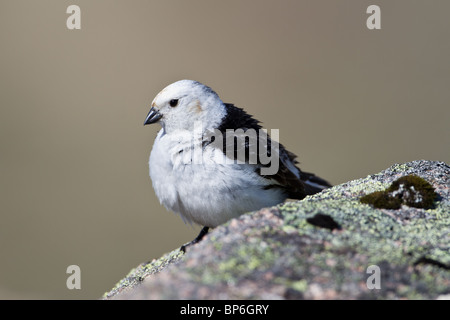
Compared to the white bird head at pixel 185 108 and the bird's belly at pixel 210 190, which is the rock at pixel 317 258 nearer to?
the bird's belly at pixel 210 190

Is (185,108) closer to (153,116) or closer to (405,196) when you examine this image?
(153,116)

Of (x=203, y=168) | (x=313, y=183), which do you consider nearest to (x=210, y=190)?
(x=203, y=168)

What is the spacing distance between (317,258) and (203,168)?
82.8 inches

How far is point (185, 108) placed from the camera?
18.6 ft

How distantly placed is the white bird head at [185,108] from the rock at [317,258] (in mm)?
1906

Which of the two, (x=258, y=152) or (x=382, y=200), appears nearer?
(x=382, y=200)

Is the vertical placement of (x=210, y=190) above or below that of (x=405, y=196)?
above

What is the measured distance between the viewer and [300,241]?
10.9 feet

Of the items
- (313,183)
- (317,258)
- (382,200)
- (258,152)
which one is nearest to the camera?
(317,258)

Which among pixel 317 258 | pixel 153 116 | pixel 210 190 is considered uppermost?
pixel 153 116

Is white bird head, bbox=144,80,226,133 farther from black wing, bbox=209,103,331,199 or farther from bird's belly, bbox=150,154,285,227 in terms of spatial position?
bird's belly, bbox=150,154,285,227
